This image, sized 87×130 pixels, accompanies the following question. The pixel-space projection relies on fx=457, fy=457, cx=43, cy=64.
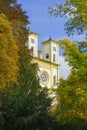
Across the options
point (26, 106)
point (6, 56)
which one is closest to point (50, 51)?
point (26, 106)

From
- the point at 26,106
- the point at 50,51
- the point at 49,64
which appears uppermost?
the point at 50,51

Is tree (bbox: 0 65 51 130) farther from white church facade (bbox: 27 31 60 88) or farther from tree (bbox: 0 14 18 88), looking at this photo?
white church facade (bbox: 27 31 60 88)

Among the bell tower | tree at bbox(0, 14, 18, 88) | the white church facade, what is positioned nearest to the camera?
tree at bbox(0, 14, 18, 88)

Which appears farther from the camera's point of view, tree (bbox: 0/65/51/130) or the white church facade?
the white church facade

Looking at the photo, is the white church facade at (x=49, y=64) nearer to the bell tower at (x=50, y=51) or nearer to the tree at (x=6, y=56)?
the bell tower at (x=50, y=51)

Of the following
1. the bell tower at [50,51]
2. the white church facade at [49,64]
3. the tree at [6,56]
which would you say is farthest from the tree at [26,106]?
the bell tower at [50,51]

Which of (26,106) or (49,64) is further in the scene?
(49,64)

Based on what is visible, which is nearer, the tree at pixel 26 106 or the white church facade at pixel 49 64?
the tree at pixel 26 106

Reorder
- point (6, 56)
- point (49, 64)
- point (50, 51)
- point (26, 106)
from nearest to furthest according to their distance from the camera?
point (6, 56) < point (26, 106) < point (49, 64) < point (50, 51)

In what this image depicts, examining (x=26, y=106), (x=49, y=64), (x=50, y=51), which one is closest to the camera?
(x=26, y=106)

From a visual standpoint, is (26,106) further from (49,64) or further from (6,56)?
(49,64)

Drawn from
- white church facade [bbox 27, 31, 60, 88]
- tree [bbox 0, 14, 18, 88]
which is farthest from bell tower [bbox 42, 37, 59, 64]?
tree [bbox 0, 14, 18, 88]

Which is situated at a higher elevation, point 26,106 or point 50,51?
point 50,51

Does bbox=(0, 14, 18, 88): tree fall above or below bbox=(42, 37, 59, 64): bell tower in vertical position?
below
